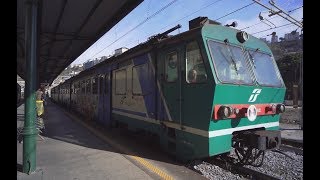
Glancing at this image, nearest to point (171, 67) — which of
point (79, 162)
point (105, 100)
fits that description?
point (79, 162)

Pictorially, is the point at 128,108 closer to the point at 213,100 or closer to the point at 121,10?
the point at 121,10

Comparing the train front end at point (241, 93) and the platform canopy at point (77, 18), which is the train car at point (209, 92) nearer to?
the train front end at point (241, 93)

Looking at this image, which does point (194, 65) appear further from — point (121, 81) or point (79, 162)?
point (121, 81)

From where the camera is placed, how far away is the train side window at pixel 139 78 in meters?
8.17

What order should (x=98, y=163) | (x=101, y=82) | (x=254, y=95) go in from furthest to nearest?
(x=101, y=82) → (x=98, y=163) → (x=254, y=95)

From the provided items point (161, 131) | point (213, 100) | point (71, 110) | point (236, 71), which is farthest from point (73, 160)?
point (71, 110)

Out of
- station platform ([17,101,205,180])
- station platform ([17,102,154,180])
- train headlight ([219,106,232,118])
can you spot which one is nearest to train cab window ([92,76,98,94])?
station platform ([17,102,154,180])

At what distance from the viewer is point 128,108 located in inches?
377

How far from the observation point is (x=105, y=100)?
488 inches

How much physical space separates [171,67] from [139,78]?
5.97 feet

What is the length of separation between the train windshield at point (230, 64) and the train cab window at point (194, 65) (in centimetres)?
27

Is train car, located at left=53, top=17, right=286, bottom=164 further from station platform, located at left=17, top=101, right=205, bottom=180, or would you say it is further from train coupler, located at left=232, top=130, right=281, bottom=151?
station platform, located at left=17, top=101, right=205, bottom=180

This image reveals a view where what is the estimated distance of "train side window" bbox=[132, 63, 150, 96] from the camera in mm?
8172

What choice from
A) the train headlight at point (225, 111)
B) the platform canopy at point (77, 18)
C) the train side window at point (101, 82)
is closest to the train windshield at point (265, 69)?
the train headlight at point (225, 111)
